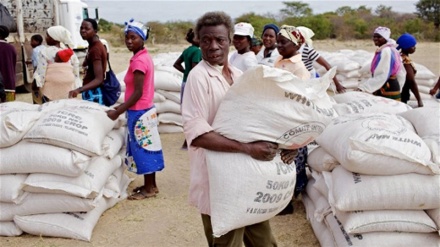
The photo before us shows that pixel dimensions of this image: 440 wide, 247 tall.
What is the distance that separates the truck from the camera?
8.96 metres

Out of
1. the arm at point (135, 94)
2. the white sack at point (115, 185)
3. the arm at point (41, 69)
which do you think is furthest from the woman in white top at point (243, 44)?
the arm at point (41, 69)

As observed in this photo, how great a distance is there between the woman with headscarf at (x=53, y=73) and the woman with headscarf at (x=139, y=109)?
1.59 metres

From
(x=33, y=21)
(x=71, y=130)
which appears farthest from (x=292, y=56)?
(x=33, y=21)

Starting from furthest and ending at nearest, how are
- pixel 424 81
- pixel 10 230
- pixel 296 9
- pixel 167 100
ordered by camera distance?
pixel 296 9 → pixel 424 81 → pixel 167 100 → pixel 10 230

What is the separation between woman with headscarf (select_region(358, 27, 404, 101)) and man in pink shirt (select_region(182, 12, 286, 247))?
2953mm

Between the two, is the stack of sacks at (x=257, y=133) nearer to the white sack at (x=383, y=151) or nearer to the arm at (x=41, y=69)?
the white sack at (x=383, y=151)

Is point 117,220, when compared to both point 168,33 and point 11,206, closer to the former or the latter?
point 11,206

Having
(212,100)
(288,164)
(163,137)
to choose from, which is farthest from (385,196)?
(163,137)

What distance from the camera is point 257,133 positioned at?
1.94 m

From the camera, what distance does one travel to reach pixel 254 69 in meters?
1.90

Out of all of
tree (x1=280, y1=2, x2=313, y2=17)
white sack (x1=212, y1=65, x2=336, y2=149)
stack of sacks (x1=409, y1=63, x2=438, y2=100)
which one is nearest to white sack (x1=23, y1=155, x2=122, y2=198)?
white sack (x1=212, y1=65, x2=336, y2=149)

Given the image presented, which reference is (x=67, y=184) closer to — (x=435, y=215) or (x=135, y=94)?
(x=135, y=94)

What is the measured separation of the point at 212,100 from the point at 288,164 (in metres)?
0.42

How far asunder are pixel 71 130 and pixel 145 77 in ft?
2.52
